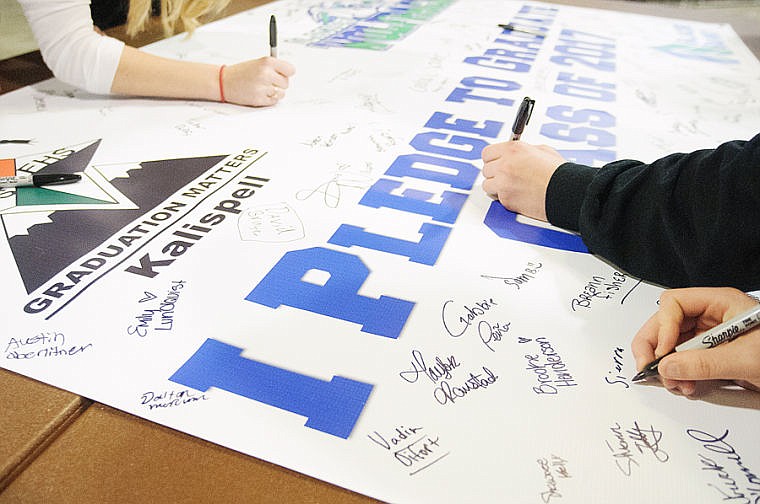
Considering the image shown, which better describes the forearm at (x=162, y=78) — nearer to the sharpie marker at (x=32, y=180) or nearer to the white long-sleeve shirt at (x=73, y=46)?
the white long-sleeve shirt at (x=73, y=46)

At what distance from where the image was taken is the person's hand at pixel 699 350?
0.40m

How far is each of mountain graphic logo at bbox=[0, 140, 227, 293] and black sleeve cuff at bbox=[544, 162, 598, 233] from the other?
385 mm

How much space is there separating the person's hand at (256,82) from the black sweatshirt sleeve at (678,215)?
0.46m

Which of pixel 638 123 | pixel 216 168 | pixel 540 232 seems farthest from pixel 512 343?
pixel 638 123

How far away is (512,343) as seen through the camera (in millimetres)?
447

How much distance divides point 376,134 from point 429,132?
0.26ft

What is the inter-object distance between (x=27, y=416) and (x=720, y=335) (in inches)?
18.2

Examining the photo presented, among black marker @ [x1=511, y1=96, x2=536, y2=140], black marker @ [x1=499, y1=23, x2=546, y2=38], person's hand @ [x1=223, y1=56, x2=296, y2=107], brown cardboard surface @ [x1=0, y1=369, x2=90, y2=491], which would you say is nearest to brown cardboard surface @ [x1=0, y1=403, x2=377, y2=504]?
brown cardboard surface @ [x1=0, y1=369, x2=90, y2=491]

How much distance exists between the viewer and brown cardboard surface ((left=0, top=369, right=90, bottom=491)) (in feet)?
1.11
